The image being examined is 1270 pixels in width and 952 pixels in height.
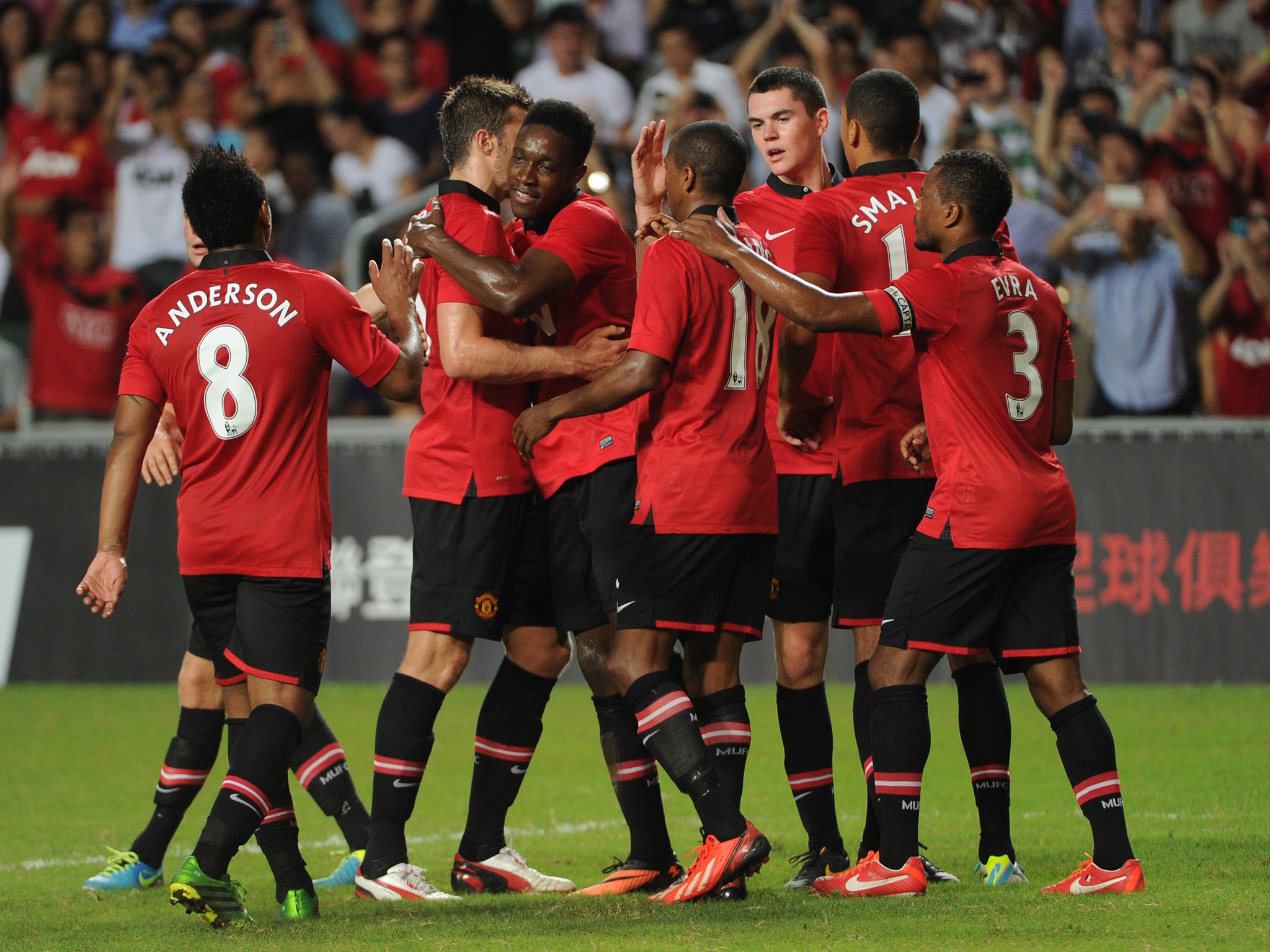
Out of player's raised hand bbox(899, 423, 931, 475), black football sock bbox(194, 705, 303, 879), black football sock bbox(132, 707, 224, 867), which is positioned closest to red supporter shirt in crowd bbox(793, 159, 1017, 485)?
player's raised hand bbox(899, 423, 931, 475)

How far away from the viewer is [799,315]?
4.56 m

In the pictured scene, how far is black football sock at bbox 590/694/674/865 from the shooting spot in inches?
203

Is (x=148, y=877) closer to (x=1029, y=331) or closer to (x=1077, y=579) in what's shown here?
(x=1029, y=331)

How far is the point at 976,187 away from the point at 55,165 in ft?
37.6

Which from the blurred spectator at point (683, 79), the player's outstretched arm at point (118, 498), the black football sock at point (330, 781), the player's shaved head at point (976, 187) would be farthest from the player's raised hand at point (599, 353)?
the blurred spectator at point (683, 79)

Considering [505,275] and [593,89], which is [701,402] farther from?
[593,89]

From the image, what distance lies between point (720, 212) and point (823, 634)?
1.52m

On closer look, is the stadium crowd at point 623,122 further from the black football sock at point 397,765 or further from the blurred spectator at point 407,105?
the black football sock at point 397,765

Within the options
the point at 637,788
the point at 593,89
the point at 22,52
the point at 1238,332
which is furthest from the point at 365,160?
the point at 637,788

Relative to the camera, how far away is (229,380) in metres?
4.71

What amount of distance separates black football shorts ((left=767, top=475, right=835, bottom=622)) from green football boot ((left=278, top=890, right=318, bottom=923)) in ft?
5.78

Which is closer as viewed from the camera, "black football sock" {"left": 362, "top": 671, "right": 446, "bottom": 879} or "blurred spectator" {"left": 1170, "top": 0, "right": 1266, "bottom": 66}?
"black football sock" {"left": 362, "top": 671, "right": 446, "bottom": 879}

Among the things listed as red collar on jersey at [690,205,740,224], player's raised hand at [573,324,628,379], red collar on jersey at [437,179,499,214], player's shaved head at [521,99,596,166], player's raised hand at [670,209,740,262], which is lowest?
player's raised hand at [573,324,628,379]

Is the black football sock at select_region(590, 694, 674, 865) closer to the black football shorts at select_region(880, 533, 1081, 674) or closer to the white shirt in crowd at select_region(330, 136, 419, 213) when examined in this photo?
the black football shorts at select_region(880, 533, 1081, 674)
